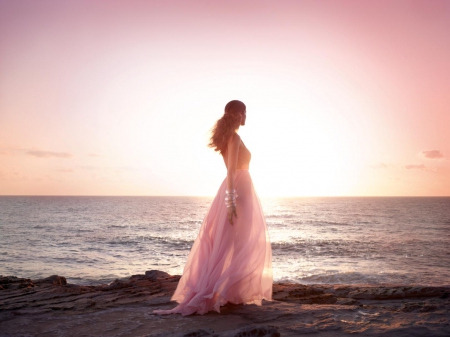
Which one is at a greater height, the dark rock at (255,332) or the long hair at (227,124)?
the long hair at (227,124)

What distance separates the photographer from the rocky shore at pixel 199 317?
3.36 meters

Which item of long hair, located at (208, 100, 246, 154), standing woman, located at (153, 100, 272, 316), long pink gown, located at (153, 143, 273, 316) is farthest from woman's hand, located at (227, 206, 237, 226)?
long hair, located at (208, 100, 246, 154)

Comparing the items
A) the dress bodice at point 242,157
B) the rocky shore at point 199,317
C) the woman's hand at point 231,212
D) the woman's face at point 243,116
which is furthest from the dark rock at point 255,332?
the woman's face at point 243,116

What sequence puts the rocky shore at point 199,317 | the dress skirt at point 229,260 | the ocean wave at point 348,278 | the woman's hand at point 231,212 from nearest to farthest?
the rocky shore at point 199,317, the dress skirt at point 229,260, the woman's hand at point 231,212, the ocean wave at point 348,278

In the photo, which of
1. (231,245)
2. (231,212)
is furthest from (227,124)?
(231,245)

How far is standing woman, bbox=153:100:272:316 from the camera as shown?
446 centimetres

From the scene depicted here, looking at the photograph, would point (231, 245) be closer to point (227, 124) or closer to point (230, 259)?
point (230, 259)

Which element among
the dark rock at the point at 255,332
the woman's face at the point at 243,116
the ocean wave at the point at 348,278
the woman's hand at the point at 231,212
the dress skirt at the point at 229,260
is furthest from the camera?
the ocean wave at the point at 348,278

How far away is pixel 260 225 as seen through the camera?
486 centimetres

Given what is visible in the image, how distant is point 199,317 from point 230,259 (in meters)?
0.85

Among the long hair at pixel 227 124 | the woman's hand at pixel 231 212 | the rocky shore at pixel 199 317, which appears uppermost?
the long hair at pixel 227 124

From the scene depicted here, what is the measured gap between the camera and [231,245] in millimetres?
4723

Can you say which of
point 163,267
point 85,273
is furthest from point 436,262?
point 85,273

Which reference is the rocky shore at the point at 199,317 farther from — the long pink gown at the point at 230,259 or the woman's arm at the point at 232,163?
the woman's arm at the point at 232,163
